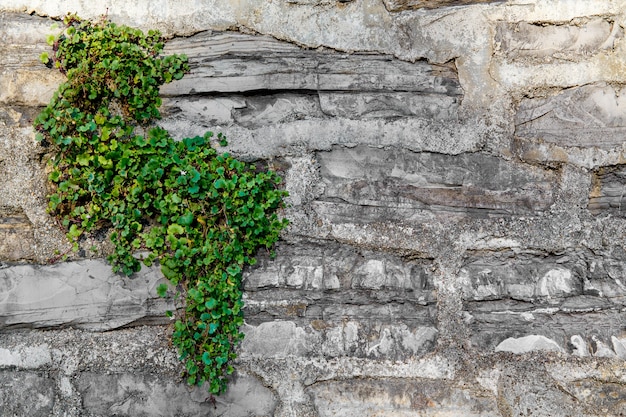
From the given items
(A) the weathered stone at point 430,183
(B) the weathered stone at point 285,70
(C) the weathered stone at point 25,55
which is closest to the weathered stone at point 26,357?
(C) the weathered stone at point 25,55

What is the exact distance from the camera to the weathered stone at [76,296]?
166 cm

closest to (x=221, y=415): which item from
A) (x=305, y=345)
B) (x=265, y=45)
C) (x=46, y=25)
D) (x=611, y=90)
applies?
(x=305, y=345)

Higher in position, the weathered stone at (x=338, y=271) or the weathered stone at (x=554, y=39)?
the weathered stone at (x=554, y=39)

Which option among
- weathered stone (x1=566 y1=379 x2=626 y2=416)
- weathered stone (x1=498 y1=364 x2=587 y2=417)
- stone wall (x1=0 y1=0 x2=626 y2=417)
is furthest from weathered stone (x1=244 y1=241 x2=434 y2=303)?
weathered stone (x1=566 y1=379 x2=626 y2=416)

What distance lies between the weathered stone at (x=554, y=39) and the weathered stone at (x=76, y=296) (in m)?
1.31

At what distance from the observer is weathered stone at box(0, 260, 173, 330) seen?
5.43 feet

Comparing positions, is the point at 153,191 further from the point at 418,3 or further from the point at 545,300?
the point at 545,300

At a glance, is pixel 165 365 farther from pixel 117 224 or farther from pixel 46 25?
pixel 46 25

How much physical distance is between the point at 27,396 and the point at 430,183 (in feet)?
4.63

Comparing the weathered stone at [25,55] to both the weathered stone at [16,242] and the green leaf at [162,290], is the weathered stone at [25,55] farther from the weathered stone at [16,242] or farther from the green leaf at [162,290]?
the green leaf at [162,290]

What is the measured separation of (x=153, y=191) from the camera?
162cm

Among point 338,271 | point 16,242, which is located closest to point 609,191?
point 338,271

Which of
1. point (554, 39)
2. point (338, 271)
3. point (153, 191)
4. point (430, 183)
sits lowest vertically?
point (338, 271)

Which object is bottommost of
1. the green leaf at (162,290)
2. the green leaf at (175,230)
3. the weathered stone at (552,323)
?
the green leaf at (162,290)
